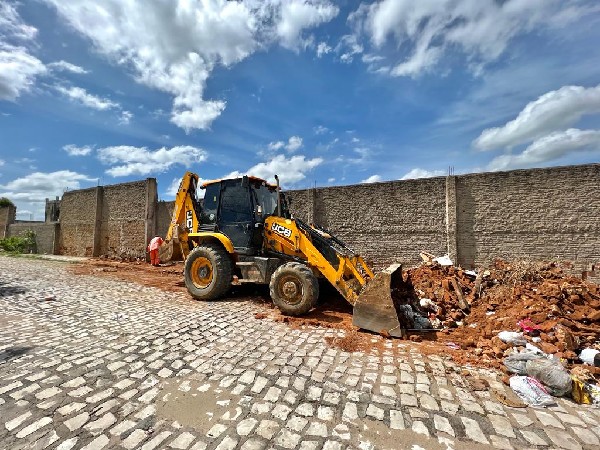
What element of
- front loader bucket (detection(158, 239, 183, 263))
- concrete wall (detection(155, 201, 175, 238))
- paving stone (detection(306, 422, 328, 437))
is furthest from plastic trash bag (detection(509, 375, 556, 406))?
concrete wall (detection(155, 201, 175, 238))

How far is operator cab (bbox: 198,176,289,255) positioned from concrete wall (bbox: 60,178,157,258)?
908 centimetres

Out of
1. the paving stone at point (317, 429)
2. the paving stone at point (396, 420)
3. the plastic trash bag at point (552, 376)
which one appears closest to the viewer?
the paving stone at point (317, 429)

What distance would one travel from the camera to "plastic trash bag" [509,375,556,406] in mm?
2998

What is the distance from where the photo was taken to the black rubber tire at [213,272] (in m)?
7.05

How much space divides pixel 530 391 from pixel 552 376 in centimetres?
28

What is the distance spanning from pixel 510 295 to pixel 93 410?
6.38 m

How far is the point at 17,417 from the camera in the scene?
8.63 feet

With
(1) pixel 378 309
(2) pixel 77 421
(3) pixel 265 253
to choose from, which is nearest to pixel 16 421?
(2) pixel 77 421

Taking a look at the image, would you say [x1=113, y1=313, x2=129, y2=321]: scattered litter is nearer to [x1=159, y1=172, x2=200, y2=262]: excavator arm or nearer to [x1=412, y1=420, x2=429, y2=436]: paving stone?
[x1=159, y1=172, x2=200, y2=262]: excavator arm

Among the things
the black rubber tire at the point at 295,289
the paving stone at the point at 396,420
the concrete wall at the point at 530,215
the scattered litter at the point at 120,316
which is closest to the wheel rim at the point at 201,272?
the scattered litter at the point at 120,316

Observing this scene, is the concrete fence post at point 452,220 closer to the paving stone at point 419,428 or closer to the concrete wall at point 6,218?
the paving stone at point 419,428

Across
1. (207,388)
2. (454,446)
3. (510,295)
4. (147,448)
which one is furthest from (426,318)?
(147,448)

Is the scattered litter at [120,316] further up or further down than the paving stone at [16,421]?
further up

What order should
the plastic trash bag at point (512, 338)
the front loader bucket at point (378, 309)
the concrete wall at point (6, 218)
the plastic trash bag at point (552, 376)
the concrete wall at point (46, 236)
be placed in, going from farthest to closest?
the concrete wall at point (6, 218) < the concrete wall at point (46, 236) < the front loader bucket at point (378, 309) < the plastic trash bag at point (512, 338) < the plastic trash bag at point (552, 376)
